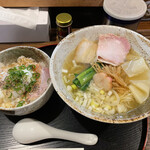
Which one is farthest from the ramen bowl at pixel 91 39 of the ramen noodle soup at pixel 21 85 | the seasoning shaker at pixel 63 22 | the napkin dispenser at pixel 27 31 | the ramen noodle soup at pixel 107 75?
A: the napkin dispenser at pixel 27 31

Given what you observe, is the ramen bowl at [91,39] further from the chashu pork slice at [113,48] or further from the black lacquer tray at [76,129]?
the black lacquer tray at [76,129]

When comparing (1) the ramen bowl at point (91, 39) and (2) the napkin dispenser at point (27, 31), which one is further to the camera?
(2) the napkin dispenser at point (27, 31)

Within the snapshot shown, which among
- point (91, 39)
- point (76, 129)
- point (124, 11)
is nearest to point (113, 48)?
point (91, 39)

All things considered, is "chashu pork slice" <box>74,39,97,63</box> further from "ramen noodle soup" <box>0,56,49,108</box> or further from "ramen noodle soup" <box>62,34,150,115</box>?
"ramen noodle soup" <box>0,56,49,108</box>

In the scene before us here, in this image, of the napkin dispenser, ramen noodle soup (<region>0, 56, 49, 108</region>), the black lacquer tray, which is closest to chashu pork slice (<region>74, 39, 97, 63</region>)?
ramen noodle soup (<region>0, 56, 49, 108</region>)

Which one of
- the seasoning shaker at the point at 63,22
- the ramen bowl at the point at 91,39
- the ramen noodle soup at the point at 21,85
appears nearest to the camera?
the ramen bowl at the point at 91,39

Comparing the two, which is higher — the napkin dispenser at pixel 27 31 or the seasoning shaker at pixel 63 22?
the seasoning shaker at pixel 63 22

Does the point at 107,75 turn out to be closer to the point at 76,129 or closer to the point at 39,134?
the point at 76,129

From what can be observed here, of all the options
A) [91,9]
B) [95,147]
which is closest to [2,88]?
[95,147]
